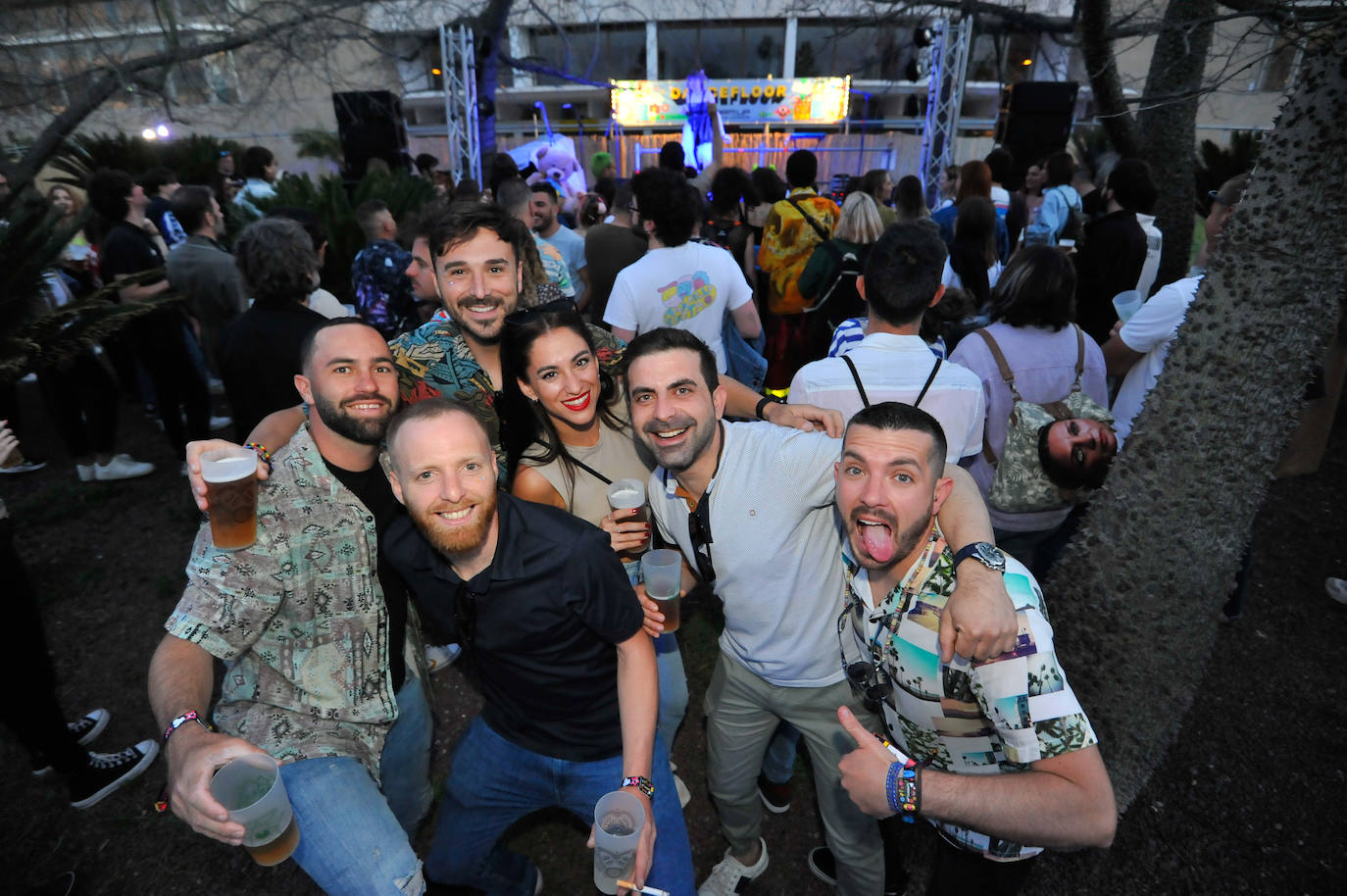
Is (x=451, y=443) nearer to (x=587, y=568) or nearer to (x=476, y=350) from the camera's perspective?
(x=587, y=568)

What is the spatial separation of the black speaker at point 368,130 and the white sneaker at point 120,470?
9.12m

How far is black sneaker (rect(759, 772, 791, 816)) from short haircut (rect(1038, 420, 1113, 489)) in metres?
1.82

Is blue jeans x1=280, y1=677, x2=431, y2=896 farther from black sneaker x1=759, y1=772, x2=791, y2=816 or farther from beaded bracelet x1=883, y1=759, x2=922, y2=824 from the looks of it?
black sneaker x1=759, y1=772, x2=791, y2=816

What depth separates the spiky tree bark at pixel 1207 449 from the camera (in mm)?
2131

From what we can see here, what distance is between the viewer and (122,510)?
234 inches

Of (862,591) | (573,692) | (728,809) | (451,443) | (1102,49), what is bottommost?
(728,809)

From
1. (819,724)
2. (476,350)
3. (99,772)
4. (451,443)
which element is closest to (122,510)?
(99,772)

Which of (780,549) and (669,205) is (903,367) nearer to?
(780,549)

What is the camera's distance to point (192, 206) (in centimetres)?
543

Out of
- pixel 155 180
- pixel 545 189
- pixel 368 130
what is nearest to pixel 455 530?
pixel 545 189

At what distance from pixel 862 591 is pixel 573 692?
99 cm

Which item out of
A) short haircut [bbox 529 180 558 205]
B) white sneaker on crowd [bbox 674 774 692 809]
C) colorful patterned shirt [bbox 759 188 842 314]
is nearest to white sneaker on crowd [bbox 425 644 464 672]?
white sneaker on crowd [bbox 674 774 692 809]

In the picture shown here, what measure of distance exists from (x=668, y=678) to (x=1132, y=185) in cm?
508

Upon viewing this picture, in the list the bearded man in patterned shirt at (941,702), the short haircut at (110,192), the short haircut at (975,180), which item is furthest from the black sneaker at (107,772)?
the short haircut at (975,180)
